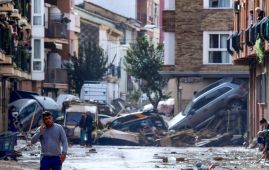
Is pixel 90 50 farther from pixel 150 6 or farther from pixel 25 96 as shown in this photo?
pixel 150 6

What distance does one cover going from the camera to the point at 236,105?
193 ft

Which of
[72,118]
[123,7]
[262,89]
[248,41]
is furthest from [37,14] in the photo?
[123,7]

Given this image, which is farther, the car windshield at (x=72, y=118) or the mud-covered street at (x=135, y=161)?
the car windshield at (x=72, y=118)

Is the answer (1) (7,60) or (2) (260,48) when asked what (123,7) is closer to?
(1) (7,60)

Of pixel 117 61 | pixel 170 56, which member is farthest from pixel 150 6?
pixel 170 56

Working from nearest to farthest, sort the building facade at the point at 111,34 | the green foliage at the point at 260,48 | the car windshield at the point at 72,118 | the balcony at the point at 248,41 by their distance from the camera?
the balcony at the point at 248,41, the green foliage at the point at 260,48, the car windshield at the point at 72,118, the building facade at the point at 111,34

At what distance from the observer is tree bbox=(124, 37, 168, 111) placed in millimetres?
92000

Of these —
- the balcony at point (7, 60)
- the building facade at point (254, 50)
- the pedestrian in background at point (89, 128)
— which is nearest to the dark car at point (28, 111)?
the balcony at point (7, 60)

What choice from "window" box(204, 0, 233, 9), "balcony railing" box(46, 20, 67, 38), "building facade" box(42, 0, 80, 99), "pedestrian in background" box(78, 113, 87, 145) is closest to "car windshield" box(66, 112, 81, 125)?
"pedestrian in background" box(78, 113, 87, 145)

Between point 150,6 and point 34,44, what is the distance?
6737 centimetres

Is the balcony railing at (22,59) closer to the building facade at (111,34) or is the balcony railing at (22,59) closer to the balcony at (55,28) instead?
the balcony at (55,28)

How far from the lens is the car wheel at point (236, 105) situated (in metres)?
58.4

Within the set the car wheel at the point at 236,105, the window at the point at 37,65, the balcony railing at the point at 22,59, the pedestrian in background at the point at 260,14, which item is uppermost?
the pedestrian in background at the point at 260,14

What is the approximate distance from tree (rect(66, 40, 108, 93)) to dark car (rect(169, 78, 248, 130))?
33477 millimetres
